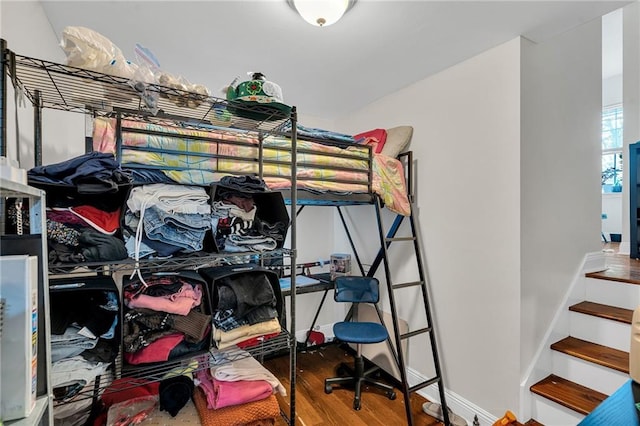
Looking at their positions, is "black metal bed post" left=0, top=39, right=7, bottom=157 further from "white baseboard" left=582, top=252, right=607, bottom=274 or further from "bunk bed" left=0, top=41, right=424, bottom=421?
"white baseboard" left=582, top=252, right=607, bottom=274

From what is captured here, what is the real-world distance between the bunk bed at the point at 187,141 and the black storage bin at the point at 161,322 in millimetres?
53

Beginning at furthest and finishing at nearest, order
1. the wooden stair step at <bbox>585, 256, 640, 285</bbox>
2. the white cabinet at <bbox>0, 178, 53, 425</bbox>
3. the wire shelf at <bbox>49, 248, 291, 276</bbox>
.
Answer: the wooden stair step at <bbox>585, 256, 640, 285</bbox> < the wire shelf at <bbox>49, 248, 291, 276</bbox> < the white cabinet at <bbox>0, 178, 53, 425</bbox>

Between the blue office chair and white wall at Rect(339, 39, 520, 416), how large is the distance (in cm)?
32

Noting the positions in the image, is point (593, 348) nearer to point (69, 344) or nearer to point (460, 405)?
point (460, 405)

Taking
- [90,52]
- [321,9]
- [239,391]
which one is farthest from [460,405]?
[90,52]

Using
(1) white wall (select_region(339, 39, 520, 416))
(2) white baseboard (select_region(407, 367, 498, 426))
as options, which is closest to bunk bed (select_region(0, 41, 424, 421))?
(1) white wall (select_region(339, 39, 520, 416))

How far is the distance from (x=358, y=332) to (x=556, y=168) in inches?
71.9

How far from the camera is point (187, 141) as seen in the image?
5.01ft

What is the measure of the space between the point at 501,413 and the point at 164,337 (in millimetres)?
2053

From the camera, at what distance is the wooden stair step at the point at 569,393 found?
5.75 ft

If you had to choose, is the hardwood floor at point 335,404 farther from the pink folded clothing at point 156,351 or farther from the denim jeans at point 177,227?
the denim jeans at point 177,227

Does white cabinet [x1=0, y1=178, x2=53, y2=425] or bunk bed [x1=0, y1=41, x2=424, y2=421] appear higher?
bunk bed [x1=0, y1=41, x2=424, y2=421]

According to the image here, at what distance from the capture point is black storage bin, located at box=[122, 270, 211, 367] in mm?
1163

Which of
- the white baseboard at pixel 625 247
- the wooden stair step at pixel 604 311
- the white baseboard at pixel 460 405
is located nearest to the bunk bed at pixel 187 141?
the white baseboard at pixel 460 405
